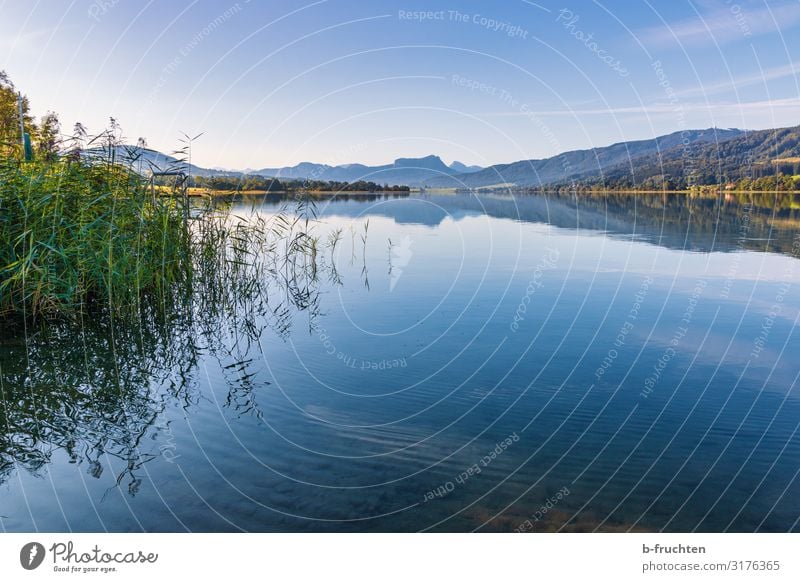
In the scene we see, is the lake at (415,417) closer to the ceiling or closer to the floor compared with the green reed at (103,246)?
closer to the floor

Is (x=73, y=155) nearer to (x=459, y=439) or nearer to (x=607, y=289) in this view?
(x=459, y=439)

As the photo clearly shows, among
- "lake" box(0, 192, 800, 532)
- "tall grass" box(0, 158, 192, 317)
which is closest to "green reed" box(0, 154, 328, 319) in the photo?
"tall grass" box(0, 158, 192, 317)

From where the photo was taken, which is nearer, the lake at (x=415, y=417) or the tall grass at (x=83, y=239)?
the lake at (x=415, y=417)

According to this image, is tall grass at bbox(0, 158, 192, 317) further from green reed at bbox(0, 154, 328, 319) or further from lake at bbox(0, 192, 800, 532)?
lake at bbox(0, 192, 800, 532)

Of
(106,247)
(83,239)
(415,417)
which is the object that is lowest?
(415,417)

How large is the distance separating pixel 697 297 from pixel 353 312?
12369mm

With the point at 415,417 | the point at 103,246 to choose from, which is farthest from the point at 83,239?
→ the point at 415,417

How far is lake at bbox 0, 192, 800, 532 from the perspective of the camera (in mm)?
6629

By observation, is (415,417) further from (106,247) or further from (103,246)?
(103,246)

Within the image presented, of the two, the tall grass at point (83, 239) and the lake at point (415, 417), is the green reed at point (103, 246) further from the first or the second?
the lake at point (415, 417)

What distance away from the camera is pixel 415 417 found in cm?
937

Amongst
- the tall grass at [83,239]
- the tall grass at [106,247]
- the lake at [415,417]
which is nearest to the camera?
the lake at [415,417]

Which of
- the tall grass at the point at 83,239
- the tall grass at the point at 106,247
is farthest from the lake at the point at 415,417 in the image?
the tall grass at the point at 83,239

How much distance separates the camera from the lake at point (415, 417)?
663 cm
